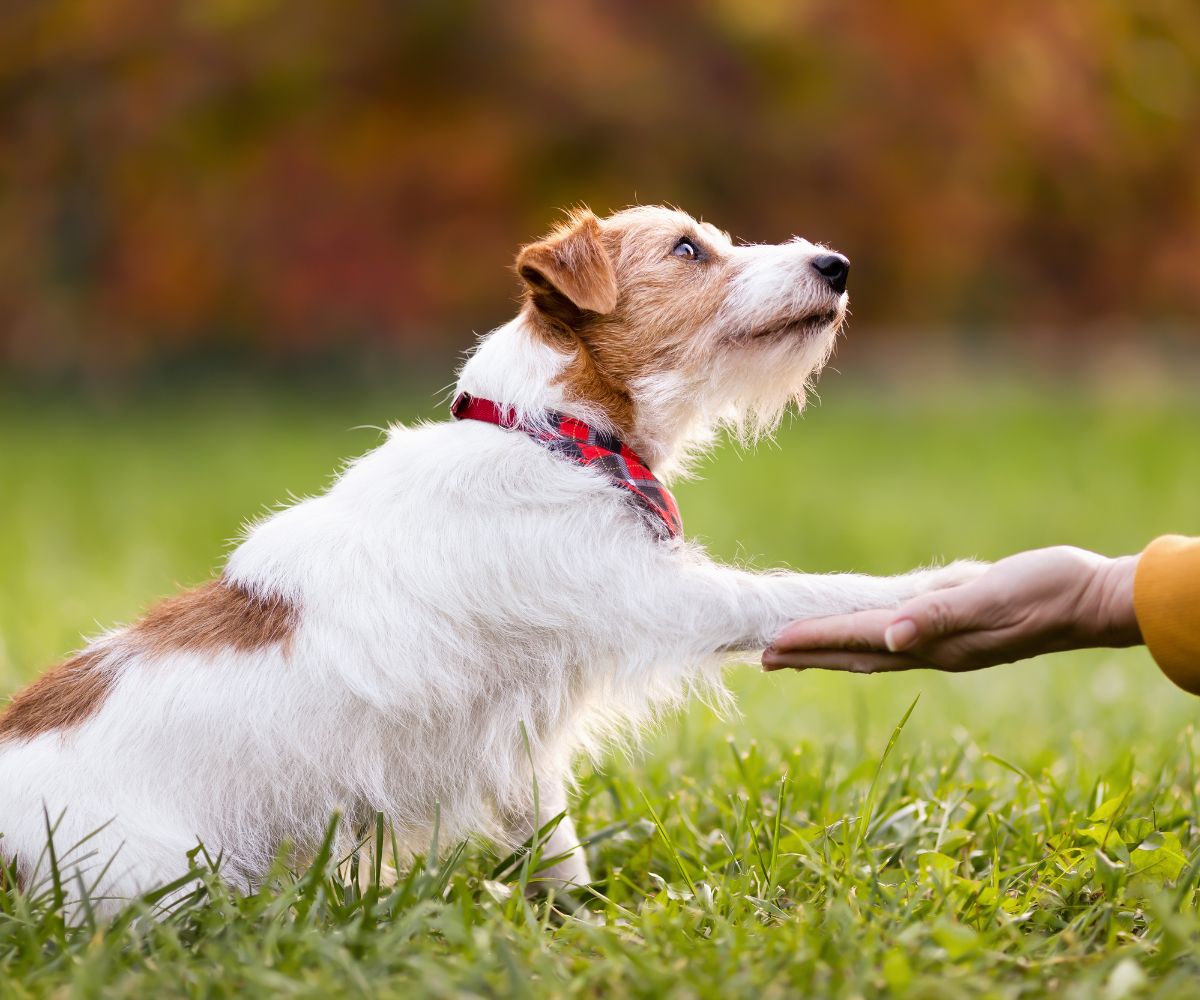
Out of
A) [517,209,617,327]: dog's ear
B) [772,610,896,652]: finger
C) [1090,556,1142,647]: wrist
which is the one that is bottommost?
[1090,556,1142,647]: wrist

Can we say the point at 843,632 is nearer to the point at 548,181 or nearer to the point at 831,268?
the point at 831,268

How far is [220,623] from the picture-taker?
303 centimetres

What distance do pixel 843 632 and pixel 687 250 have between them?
47.2 inches

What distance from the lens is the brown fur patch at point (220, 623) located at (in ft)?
9.78

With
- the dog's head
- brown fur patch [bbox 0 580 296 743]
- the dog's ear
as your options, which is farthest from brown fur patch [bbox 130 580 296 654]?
the dog's ear

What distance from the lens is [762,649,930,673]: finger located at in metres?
2.90

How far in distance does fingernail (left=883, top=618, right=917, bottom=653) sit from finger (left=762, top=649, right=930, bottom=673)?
0.08 metres

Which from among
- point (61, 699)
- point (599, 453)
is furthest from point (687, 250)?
point (61, 699)

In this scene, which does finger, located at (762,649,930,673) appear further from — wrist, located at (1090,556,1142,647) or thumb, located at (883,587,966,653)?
wrist, located at (1090,556,1142,647)

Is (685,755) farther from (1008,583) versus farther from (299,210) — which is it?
(299,210)

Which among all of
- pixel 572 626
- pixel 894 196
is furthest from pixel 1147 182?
pixel 572 626

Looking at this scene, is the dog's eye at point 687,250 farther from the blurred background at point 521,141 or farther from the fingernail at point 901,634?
the blurred background at point 521,141

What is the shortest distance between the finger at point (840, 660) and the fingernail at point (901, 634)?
0.08 metres

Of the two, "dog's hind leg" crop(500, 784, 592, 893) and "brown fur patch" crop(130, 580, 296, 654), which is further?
"dog's hind leg" crop(500, 784, 592, 893)
